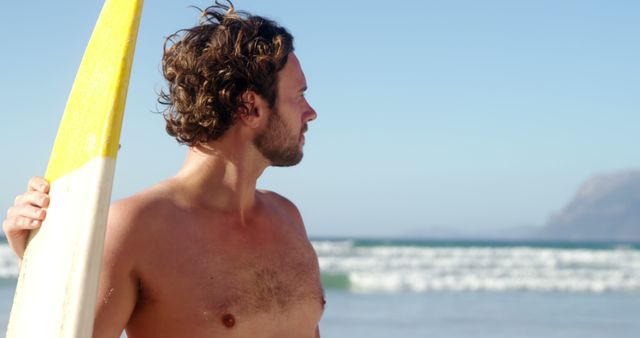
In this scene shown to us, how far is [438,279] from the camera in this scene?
16125 mm

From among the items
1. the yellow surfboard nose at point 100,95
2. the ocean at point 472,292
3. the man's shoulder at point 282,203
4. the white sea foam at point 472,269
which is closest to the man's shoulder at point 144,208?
the yellow surfboard nose at point 100,95

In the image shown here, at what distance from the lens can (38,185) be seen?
6.83 ft

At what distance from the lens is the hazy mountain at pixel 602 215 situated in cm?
11344

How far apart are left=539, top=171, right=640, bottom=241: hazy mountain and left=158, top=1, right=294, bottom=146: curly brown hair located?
109 meters

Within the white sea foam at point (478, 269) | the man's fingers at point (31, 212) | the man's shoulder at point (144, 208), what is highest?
the man's fingers at point (31, 212)

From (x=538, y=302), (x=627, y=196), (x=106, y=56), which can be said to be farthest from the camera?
(x=627, y=196)

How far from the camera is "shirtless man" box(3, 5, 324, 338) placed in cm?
207

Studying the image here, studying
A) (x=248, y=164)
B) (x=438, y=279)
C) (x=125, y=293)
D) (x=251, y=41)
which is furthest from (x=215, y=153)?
(x=438, y=279)

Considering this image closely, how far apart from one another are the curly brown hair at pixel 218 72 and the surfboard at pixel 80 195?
17cm

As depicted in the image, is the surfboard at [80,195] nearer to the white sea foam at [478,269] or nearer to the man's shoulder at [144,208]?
the man's shoulder at [144,208]

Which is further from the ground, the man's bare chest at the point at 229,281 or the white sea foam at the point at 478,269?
the man's bare chest at the point at 229,281

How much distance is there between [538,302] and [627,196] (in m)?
128

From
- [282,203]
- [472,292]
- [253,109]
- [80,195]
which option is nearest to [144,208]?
[80,195]

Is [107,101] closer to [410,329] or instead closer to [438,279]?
[410,329]
